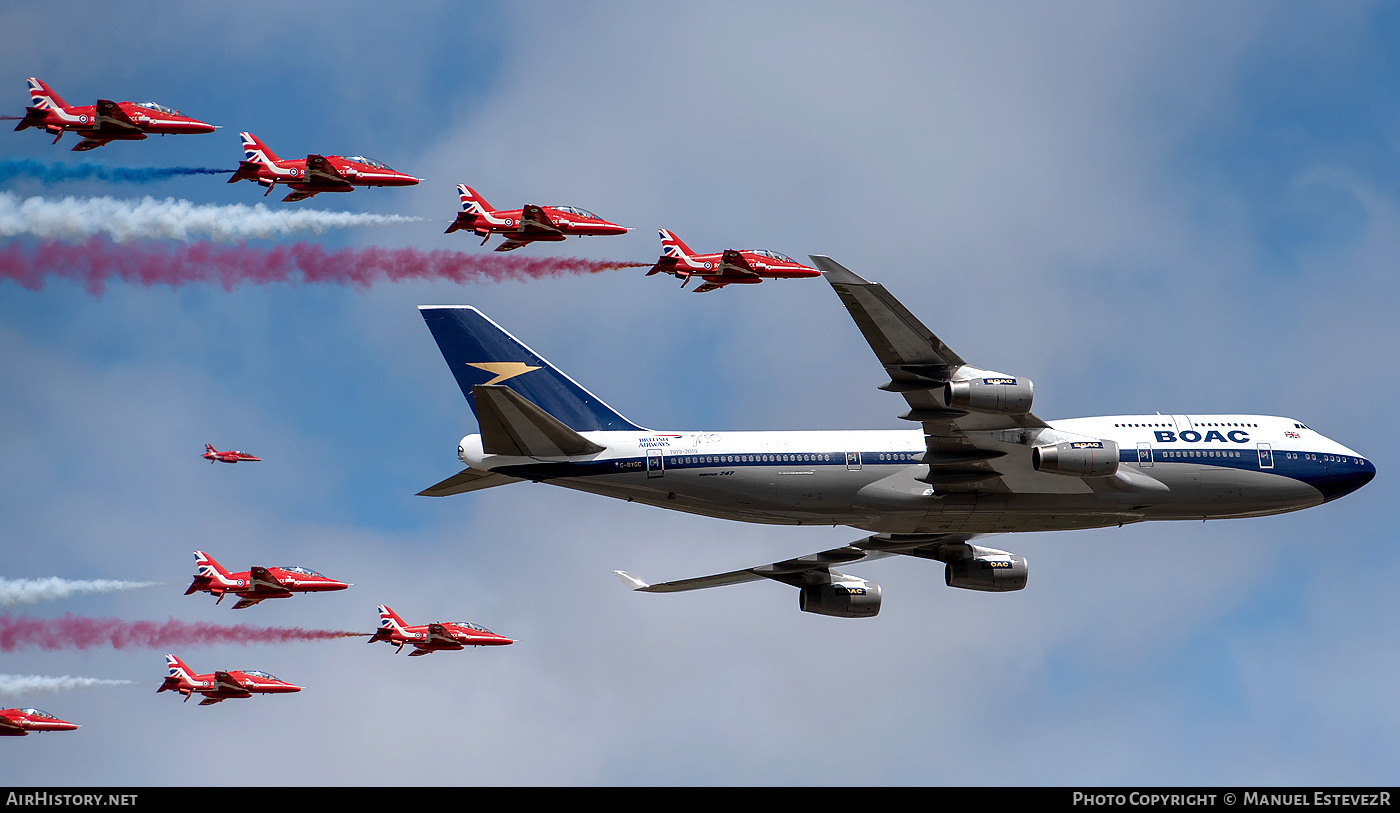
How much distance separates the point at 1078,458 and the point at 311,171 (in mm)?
27035

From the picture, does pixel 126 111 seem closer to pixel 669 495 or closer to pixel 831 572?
pixel 669 495

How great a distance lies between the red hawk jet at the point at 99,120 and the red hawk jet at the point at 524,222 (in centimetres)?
894

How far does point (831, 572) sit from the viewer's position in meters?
61.3

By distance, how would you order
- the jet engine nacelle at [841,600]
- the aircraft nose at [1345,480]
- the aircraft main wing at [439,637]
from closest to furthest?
the aircraft nose at [1345,480]
the jet engine nacelle at [841,600]
the aircraft main wing at [439,637]

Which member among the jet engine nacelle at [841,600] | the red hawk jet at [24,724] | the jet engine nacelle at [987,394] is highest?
the jet engine nacelle at [987,394]

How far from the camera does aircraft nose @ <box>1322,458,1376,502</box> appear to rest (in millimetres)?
52375

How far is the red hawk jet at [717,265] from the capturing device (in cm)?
5294

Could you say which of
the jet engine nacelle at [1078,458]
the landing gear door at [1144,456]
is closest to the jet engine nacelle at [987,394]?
the jet engine nacelle at [1078,458]

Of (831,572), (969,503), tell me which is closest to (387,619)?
(831,572)

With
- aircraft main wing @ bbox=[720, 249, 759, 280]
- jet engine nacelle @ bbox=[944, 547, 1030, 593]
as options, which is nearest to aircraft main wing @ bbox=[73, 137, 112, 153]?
aircraft main wing @ bbox=[720, 249, 759, 280]

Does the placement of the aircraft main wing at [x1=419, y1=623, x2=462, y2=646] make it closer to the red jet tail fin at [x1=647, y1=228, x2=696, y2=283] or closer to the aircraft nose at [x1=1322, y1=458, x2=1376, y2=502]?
the red jet tail fin at [x1=647, y1=228, x2=696, y2=283]

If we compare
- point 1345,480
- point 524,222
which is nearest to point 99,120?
point 524,222

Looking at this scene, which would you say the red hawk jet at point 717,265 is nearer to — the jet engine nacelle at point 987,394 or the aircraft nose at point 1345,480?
the jet engine nacelle at point 987,394

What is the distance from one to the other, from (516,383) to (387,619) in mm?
22091
